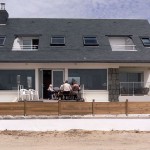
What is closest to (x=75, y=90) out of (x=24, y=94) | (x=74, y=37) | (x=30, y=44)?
(x=24, y=94)

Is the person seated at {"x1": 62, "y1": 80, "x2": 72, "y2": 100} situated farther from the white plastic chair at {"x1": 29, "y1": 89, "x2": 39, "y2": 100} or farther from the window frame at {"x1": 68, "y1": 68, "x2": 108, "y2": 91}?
the window frame at {"x1": 68, "y1": 68, "x2": 108, "y2": 91}

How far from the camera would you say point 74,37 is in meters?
31.0

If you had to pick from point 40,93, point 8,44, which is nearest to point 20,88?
point 40,93

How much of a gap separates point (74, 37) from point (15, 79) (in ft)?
19.7

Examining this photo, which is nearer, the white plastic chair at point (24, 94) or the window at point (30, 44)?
the white plastic chair at point (24, 94)

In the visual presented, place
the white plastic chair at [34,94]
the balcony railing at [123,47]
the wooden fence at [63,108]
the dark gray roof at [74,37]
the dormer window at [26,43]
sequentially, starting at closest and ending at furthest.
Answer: the wooden fence at [63,108] < the white plastic chair at [34,94] < the dark gray roof at [74,37] < the dormer window at [26,43] < the balcony railing at [123,47]

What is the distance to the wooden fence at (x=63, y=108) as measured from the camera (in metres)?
20.8

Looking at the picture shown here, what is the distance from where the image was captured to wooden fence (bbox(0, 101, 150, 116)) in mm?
20812

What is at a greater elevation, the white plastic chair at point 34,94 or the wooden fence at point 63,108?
the white plastic chair at point 34,94

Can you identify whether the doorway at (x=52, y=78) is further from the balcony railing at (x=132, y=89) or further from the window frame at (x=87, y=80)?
the balcony railing at (x=132, y=89)

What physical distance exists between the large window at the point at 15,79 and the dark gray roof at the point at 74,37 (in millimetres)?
936

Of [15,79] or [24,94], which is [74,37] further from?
[24,94]

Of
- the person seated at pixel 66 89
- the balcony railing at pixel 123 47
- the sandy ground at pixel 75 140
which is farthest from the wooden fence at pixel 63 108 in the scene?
the balcony railing at pixel 123 47

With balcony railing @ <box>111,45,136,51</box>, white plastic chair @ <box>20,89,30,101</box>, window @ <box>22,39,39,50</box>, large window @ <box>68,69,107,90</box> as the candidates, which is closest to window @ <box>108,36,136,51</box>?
balcony railing @ <box>111,45,136,51</box>
